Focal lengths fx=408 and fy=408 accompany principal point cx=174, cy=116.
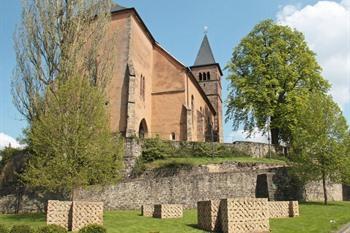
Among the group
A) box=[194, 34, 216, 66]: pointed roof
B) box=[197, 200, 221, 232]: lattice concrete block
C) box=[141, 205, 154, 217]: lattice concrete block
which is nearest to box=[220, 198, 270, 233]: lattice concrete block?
box=[197, 200, 221, 232]: lattice concrete block

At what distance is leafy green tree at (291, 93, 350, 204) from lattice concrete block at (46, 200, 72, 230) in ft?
48.2

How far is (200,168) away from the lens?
28.6 meters

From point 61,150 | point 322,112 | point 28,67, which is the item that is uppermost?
point 28,67

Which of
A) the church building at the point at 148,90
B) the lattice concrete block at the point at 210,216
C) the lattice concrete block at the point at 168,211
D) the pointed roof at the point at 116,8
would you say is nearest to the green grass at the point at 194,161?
the church building at the point at 148,90

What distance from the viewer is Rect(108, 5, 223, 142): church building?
3494cm

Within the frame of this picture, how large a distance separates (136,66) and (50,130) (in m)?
16.6

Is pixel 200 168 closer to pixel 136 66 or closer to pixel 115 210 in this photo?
pixel 115 210

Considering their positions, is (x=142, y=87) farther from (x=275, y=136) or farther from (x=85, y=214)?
(x=85, y=214)

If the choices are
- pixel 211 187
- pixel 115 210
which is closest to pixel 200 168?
pixel 211 187

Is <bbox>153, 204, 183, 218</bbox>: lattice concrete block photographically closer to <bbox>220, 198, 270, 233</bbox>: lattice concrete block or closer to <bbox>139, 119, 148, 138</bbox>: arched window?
<bbox>220, 198, 270, 233</bbox>: lattice concrete block

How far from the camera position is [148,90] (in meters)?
40.6

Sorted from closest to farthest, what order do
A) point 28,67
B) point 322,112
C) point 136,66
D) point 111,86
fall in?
point 322,112 → point 28,67 → point 111,86 → point 136,66

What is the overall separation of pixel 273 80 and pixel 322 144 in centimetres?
1326

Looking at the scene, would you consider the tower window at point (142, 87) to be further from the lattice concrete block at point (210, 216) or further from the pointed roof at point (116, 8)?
the lattice concrete block at point (210, 216)
